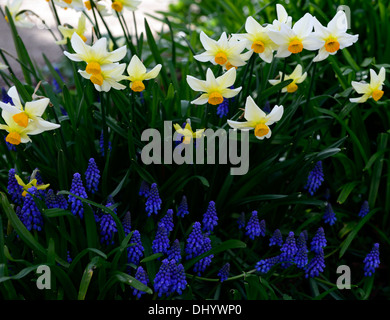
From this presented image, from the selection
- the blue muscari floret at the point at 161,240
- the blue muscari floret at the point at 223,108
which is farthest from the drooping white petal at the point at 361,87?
the blue muscari floret at the point at 161,240

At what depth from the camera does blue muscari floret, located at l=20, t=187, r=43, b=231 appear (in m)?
1.86

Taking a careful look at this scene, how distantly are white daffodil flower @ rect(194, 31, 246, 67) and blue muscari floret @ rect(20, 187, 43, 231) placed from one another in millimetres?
870

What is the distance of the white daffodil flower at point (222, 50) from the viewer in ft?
6.13

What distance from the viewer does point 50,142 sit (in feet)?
7.47

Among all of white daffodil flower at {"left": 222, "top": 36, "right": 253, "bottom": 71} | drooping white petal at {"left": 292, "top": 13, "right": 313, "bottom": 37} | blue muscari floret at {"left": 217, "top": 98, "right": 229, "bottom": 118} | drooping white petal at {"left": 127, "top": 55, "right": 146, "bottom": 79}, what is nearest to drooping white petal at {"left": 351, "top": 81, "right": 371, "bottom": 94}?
→ drooping white petal at {"left": 292, "top": 13, "right": 313, "bottom": 37}

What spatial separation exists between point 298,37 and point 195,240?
0.91 metres

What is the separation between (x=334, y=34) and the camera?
184 cm

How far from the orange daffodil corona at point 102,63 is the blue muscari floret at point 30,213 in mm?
518

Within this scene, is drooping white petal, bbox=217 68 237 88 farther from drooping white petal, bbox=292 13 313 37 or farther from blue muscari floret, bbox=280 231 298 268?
blue muscari floret, bbox=280 231 298 268

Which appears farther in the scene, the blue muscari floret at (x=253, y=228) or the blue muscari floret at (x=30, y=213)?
the blue muscari floret at (x=253, y=228)

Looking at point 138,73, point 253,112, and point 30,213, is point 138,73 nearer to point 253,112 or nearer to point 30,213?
point 253,112

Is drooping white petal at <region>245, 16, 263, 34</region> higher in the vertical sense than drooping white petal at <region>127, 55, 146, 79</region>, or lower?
higher

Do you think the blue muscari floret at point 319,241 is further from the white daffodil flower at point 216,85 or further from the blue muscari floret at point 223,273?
the white daffodil flower at point 216,85

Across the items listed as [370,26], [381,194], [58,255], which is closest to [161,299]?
[58,255]
